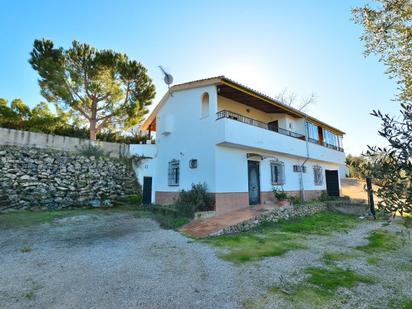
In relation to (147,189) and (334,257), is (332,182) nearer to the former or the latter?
(147,189)

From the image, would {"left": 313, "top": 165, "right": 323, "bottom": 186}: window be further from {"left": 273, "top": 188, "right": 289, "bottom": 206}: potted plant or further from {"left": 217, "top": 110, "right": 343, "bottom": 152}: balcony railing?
{"left": 273, "top": 188, "right": 289, "bottom": 206}: potted plant

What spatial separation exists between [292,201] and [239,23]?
1040cm

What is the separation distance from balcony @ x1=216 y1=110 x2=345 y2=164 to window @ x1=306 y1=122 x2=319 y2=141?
78cm

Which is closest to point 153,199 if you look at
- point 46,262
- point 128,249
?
point 128,249

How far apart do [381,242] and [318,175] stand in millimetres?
12458

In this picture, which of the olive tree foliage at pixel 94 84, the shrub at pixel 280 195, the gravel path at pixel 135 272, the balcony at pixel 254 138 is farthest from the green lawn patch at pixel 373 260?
the olive tree foliage at pixel 94 84

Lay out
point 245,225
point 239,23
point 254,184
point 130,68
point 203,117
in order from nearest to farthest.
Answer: point 245,225
point 239,23
point 203,117
point 254,184
point 130,68

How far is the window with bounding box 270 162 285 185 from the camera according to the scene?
1487cm

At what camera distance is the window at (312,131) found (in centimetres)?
1814

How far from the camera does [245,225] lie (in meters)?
9.45

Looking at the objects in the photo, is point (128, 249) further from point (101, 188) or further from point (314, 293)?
point (101, 188)

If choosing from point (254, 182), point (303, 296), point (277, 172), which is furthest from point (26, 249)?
point (277, 172)

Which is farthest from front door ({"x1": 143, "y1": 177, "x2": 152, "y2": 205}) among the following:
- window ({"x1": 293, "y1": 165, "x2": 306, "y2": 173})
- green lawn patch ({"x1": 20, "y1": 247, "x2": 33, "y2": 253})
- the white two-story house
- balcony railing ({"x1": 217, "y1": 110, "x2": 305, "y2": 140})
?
window ({"x1": 293, "y1": 165, "x2": 306, "y2": 173})

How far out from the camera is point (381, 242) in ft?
25.9
